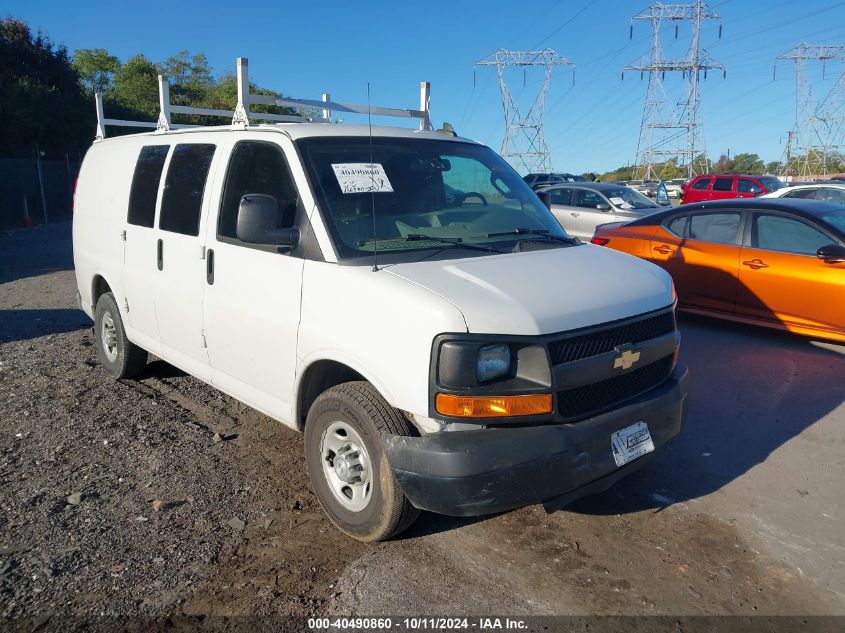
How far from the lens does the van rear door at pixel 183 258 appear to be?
14.7 ft

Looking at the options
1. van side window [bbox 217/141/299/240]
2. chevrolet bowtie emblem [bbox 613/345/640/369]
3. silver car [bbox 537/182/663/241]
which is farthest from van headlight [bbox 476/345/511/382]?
silver car [bbox 537/182/663/241]

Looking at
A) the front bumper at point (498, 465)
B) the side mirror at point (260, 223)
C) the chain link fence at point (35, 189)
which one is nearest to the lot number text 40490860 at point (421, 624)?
the front bumper at point (498, 465)

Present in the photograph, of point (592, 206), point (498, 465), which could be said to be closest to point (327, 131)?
point (498, 465)

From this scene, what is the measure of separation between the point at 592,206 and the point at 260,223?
12129mm

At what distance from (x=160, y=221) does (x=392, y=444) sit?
2.81 metres

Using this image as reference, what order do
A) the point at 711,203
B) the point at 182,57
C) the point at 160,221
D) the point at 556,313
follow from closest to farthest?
the point at 556,313
the point at 160,221
the point at 711,203
the point at 182,57

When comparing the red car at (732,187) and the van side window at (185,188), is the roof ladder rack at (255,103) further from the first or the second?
the red car at (732,187)

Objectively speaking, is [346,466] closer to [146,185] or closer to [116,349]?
[146,185]

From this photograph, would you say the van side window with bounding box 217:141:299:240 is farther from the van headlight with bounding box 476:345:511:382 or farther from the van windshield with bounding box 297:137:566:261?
the van headlight with bounding box 476:345:511:382

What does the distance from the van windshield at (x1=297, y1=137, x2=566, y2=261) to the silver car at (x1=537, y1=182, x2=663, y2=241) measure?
31.1ft

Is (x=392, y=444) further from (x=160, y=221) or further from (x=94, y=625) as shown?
(x=160, y=221)

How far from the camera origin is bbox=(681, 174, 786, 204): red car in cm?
2450

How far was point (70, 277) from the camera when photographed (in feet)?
38.1

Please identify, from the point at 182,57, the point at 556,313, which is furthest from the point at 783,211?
the point at 182,57
